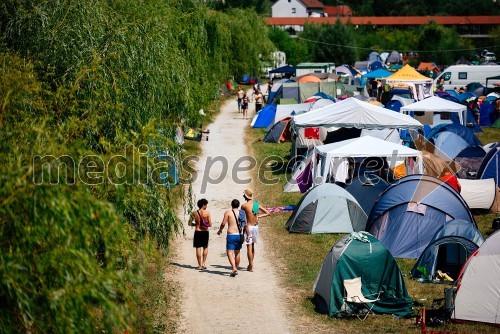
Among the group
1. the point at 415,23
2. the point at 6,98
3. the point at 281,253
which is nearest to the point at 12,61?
the point at 6,98

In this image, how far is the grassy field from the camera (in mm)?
9969

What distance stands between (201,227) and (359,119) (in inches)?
321

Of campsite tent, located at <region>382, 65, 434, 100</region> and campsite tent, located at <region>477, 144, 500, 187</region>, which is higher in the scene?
campsite tent, located at <region>382, 65, 434, 100</region>

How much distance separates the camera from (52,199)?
5770 millimetres

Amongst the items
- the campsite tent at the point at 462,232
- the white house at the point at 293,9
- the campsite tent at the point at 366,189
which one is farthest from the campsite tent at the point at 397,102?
the white house at the point at 293,9

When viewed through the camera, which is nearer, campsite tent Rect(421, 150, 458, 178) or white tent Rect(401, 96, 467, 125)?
campsite tent Rect(421, 150, 458, 178)

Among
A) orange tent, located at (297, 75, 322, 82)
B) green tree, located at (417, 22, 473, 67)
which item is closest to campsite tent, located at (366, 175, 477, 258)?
orange tent, located at (297, 75, 322, 82)

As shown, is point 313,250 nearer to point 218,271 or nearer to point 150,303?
point 218,271

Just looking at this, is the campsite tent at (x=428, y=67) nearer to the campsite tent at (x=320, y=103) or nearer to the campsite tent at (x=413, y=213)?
the campsite tent at (x=320, y=103)

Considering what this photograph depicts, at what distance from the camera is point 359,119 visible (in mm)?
19125

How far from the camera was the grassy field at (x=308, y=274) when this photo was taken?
9.97m

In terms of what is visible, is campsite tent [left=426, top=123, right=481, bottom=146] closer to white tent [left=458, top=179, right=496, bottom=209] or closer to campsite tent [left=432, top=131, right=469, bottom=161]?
campsite tent [left=432, top=131, right=469, bottom=161]

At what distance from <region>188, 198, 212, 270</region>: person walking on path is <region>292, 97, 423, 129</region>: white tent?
746 centimetres

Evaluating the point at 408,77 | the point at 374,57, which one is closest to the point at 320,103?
the point at 408,77
